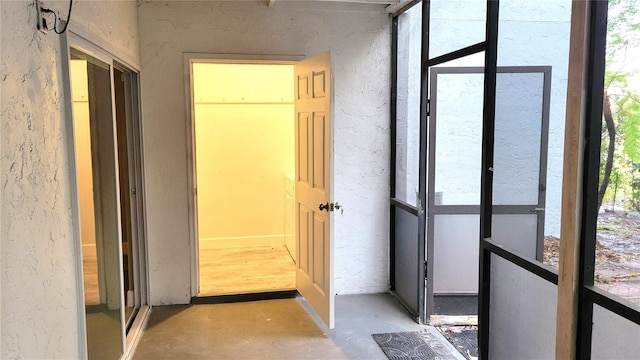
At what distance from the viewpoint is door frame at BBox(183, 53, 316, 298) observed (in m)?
3.69

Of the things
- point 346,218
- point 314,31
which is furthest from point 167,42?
point 346,218

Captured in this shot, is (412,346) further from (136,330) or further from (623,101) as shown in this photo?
(623,101)

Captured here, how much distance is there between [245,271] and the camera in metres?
4.56

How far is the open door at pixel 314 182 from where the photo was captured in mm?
3201

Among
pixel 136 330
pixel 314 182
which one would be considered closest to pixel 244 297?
pixel 136 330

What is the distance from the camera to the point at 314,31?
3.86m

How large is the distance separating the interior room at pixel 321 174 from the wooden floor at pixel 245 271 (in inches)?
1.6

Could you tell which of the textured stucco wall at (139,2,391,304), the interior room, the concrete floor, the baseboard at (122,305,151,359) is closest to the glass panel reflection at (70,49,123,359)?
the interior room

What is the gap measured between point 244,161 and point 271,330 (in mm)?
2404

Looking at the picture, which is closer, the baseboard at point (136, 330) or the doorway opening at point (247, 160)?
the baseboard at point (136, 330)

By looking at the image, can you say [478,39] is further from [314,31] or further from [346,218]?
[346,218]

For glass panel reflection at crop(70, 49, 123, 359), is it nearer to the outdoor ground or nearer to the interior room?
the interior room

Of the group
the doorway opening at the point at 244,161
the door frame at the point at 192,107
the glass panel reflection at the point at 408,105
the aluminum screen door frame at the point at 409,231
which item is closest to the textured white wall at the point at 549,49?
the aluminum screen door frame at the point at 409,231

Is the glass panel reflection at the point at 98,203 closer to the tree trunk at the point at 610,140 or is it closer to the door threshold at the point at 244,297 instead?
the door threshold at the point at 244,297
